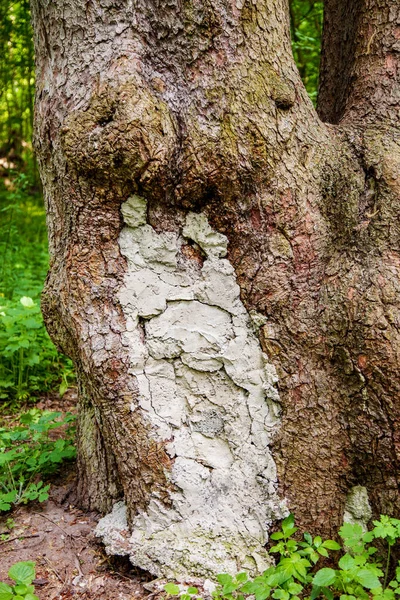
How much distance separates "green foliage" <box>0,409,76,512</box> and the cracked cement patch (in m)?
0.54

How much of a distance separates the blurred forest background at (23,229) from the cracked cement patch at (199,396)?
1.58 meters

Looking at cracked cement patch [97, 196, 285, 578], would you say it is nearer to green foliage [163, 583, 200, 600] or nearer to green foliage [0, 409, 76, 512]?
green foliage [163, 583, 200, 600]

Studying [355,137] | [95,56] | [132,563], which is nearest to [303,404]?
[132,563]

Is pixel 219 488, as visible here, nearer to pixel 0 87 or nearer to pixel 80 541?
pixel 80 541

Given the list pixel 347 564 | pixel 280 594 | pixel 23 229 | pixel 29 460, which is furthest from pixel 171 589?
pixel 23 229

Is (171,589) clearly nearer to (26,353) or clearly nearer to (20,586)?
(20,586)

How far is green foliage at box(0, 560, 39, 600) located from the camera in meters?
1.69

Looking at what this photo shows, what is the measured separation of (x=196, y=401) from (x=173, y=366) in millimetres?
166

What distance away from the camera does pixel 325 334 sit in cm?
194

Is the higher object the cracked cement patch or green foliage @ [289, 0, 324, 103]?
green foliage @ [289, 0, 324, 103]

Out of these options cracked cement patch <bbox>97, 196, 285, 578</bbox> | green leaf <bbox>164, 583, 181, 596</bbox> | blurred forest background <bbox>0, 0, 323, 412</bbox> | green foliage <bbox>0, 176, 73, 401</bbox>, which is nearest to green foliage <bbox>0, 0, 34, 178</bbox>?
blurred forest background <bbox>0, 0, 323, 412</bbox>

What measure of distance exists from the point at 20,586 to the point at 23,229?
6.57 m

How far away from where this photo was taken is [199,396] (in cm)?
202

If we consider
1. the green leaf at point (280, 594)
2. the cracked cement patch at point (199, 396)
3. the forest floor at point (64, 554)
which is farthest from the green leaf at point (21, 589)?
the green leaf at point (280, 594)
